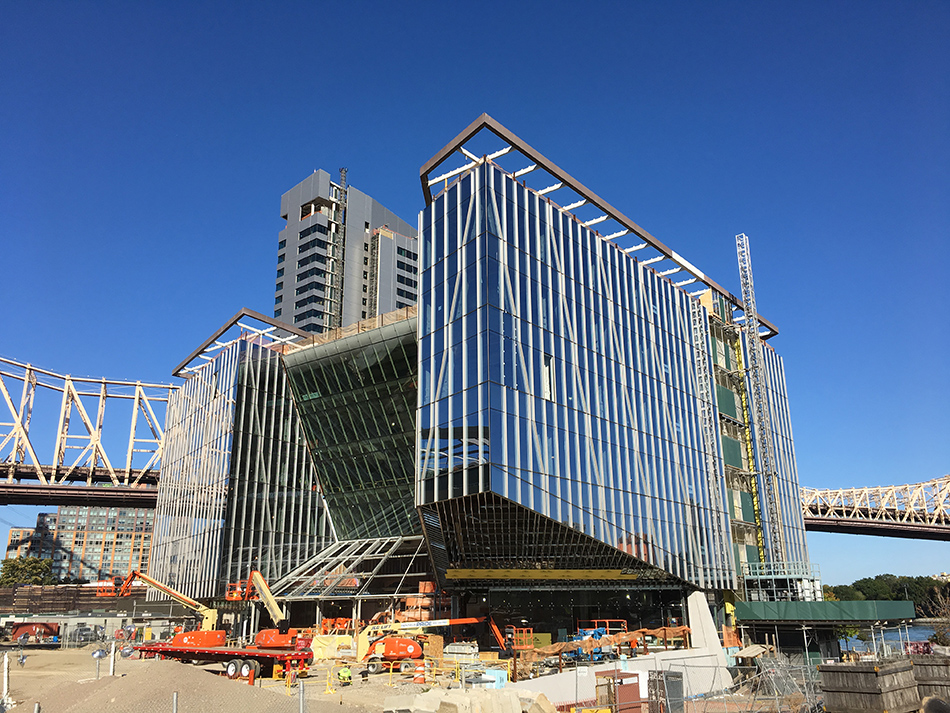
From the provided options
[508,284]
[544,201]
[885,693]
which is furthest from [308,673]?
[544,201]

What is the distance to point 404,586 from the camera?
5850 centimetres

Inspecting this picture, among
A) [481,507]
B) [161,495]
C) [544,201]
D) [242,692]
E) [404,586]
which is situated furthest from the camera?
[161,495]

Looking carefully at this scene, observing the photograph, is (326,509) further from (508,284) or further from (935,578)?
(935,578)

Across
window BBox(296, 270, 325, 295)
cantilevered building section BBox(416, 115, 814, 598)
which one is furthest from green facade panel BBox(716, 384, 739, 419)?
window BBox(296, 270, 325, 295)

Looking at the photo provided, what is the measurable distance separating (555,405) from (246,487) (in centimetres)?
3269

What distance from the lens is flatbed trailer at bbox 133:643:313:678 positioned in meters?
37.6

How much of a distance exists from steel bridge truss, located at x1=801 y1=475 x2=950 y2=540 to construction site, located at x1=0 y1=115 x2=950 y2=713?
83830 millimetres

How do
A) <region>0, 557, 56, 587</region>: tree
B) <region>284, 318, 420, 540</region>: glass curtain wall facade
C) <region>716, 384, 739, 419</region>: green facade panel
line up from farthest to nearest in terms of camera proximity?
<region>0, 557, 56, 587</region>: tree, <region>716, 384, 739, 419</region>: green facade panel, <region>284, 318, 420, 540</region>: glass curtain wall facade

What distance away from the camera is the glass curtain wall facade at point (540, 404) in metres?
42.5

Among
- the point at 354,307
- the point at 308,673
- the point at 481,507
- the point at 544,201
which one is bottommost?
the point at 308,673

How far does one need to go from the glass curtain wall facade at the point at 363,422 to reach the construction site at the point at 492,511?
0.25 metres

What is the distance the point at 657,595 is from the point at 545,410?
26.1 m

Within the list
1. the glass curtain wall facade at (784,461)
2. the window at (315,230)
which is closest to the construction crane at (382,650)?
the glass curtain wall facade at (784,461)

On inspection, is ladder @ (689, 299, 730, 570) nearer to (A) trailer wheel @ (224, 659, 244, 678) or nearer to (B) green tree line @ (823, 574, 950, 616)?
(A) trailer wheel @ (224, 659, 244, 678)
